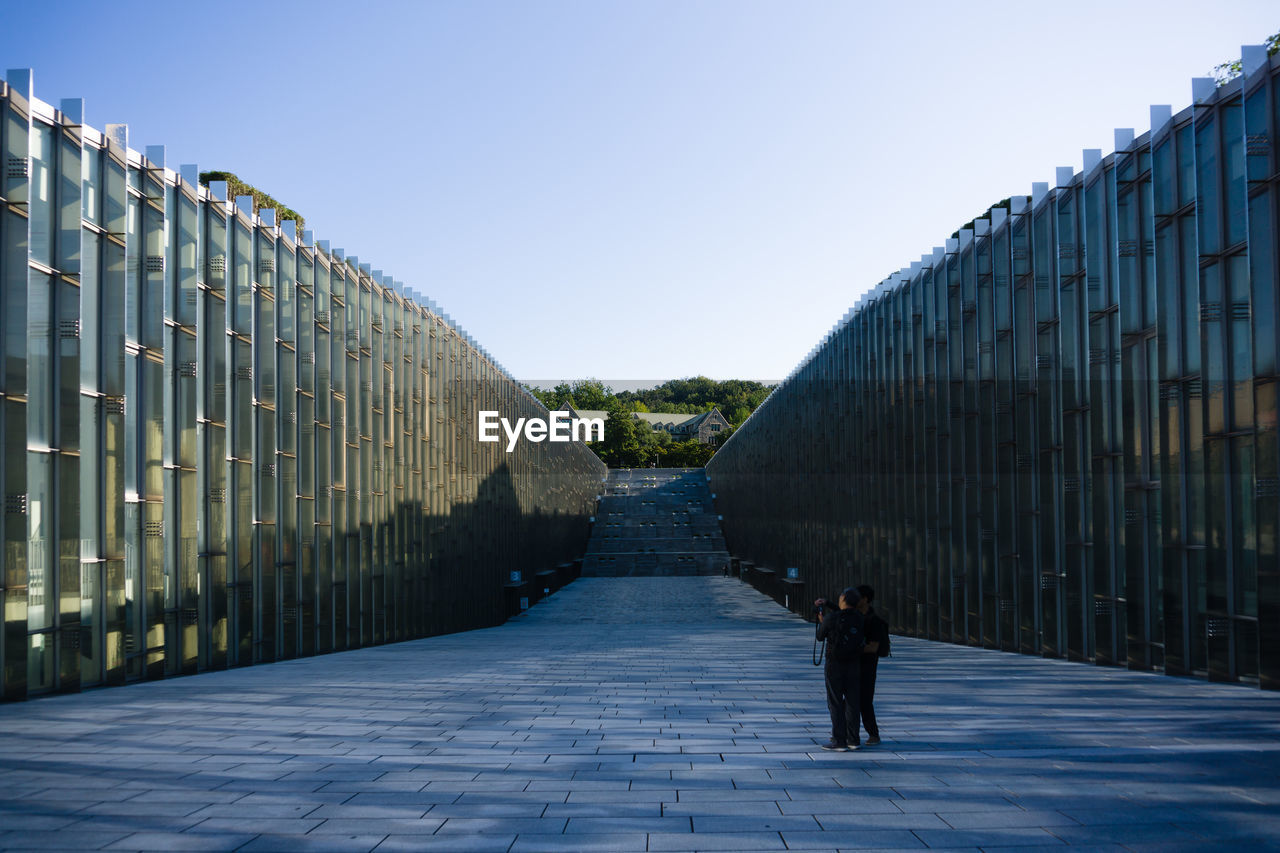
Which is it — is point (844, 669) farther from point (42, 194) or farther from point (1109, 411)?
point (42, 194)

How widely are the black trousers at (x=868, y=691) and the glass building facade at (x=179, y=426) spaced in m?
9.83

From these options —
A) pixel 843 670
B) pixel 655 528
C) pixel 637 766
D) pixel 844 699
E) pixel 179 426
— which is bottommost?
pixel 655 528

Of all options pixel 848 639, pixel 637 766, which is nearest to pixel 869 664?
pixel 848 639

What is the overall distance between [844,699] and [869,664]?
1.40 feet

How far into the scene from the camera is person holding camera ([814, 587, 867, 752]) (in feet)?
26.5

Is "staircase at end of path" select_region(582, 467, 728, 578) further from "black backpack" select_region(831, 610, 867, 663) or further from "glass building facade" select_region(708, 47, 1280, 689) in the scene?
"black backpack" select_region(831, 610, 867, 663)

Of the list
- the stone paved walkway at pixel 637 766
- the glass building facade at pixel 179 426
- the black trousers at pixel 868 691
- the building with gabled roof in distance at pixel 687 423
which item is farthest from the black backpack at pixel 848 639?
the building with gabled roof in distance at pixel 687 423

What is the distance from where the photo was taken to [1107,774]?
6785mm

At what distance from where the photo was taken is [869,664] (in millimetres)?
8398

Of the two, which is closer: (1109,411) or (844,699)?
(844,699)

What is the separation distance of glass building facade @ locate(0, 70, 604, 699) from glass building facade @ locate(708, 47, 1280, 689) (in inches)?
535

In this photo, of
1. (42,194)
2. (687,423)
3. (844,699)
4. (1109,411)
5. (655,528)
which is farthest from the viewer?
(687,423)

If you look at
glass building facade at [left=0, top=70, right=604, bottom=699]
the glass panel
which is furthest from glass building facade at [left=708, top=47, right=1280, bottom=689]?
the glass panel

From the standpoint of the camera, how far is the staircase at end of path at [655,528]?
2362 inches
